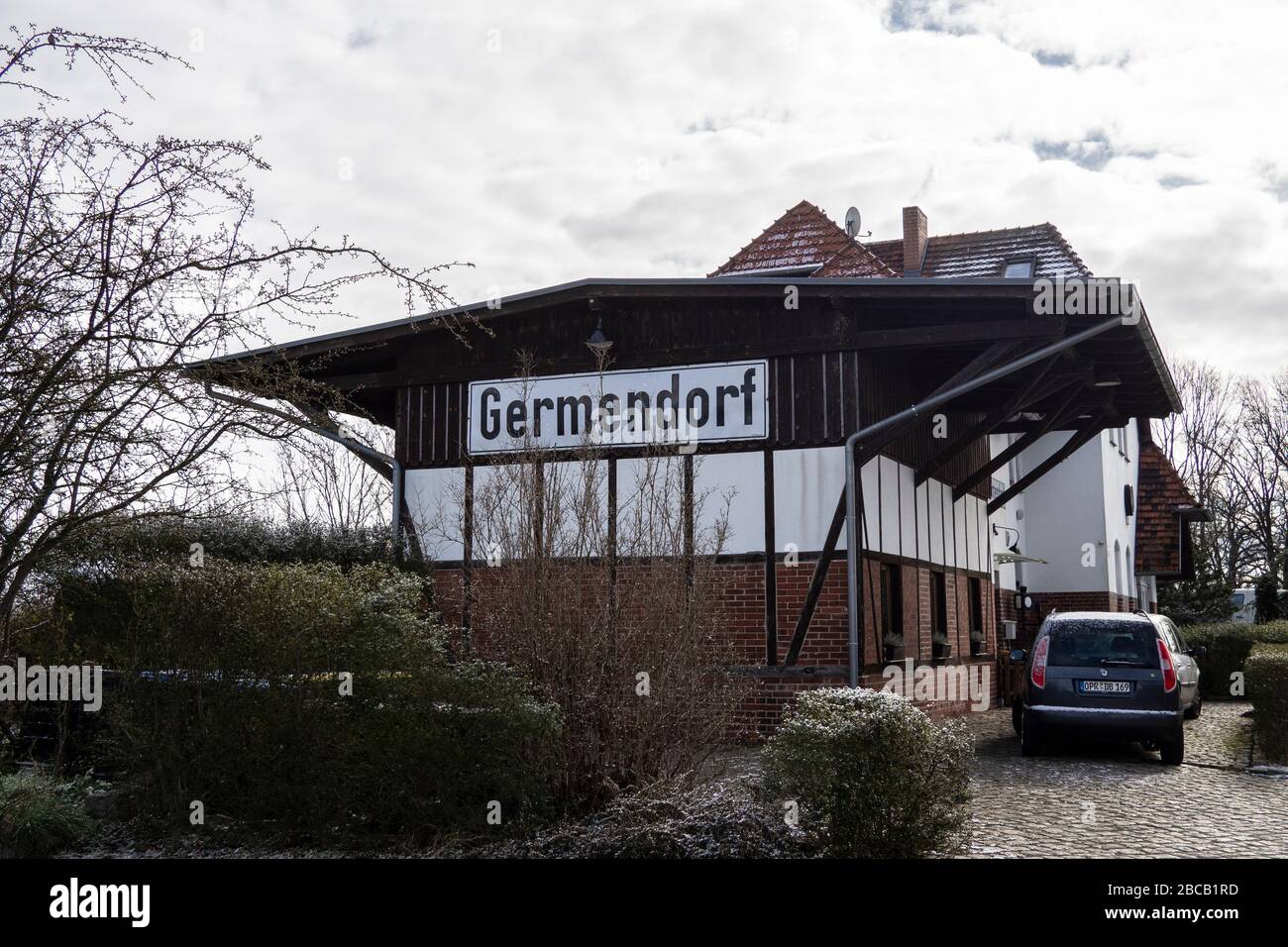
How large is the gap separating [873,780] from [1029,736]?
643 cm

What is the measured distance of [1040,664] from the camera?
1284cm

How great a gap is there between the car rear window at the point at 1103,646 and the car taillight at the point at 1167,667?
5 cm

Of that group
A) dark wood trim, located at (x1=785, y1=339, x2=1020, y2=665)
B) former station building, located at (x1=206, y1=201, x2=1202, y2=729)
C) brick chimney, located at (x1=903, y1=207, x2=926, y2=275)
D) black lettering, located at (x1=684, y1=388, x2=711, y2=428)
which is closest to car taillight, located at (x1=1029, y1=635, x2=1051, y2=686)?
former station building, located at (x1=206, y1=201, x2=1202, y2=729)

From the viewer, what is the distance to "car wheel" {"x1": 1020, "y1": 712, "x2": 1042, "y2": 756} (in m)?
12.8

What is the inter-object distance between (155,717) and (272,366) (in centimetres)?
311

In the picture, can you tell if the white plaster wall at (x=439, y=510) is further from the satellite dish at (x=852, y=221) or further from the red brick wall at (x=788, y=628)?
the satellite dish at (x=852, y=221)

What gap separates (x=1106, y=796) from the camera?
1038cm

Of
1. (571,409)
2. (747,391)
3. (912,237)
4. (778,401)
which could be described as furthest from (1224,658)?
(571,409)

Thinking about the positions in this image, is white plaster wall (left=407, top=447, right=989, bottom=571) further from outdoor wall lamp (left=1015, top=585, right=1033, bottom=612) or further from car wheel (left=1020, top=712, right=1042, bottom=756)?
outdoor wall lamp (left=1015, top=585, right=1033, bottom=612)

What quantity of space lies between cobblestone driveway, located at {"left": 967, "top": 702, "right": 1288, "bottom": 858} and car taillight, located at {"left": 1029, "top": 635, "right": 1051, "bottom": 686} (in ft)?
2.67

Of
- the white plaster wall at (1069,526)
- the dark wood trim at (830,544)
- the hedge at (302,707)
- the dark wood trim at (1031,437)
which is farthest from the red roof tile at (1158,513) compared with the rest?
the hedge at (302,707)

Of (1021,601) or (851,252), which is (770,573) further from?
(1021,601)

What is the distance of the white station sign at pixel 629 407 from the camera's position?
14539 millimetres
